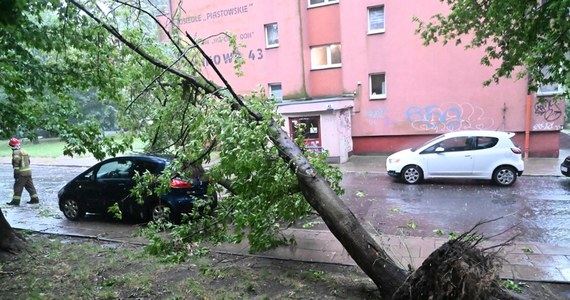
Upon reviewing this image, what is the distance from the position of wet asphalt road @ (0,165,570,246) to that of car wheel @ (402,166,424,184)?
27cm

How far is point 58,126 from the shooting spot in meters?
5.15

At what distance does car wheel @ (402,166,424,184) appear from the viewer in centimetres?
1106

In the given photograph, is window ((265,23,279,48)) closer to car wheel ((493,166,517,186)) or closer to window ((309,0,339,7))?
window ((309,0,339,7))

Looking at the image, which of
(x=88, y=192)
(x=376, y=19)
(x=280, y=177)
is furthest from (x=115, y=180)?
(x=376, y=19)

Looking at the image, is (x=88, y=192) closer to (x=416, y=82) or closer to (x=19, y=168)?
(x=19, y=168)

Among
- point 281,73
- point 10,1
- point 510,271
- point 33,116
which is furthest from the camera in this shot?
point 281,73

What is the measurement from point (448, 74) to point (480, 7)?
8480mm

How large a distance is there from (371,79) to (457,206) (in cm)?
927


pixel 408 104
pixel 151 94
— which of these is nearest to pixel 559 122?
pixel 408 104

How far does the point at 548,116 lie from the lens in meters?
14.2

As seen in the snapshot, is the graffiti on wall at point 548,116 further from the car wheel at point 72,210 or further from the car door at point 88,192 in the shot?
the car wheel at point 72,210

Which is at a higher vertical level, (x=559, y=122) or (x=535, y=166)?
(x=559, y=122)

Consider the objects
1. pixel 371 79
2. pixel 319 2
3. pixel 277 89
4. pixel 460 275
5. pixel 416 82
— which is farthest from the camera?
pixel 277 89

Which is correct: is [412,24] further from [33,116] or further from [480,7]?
[33,116]
